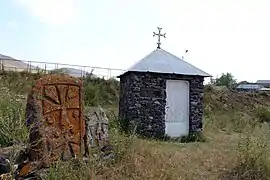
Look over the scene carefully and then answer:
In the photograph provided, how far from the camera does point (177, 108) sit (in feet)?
43.5

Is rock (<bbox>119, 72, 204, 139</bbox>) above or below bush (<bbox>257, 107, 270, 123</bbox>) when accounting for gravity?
above

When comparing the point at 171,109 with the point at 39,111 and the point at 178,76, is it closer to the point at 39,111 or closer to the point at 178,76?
the point at 178,76

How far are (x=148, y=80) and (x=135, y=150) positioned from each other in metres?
4.68

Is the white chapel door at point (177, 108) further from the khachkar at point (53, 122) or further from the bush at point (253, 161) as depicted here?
the khachkar at point (53, 122)

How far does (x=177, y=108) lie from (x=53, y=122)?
260 inches

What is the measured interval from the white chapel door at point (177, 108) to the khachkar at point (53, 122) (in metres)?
5.72

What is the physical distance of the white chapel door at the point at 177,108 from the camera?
13117 mm

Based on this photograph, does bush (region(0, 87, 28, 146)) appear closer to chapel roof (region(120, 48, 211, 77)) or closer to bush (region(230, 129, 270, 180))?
bush (region(230, 129, 270, 180))

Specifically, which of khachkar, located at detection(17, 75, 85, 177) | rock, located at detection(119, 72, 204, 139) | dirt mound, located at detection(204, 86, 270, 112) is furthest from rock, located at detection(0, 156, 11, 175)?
dirt mound, located at detection(204, 86, 270, 112)

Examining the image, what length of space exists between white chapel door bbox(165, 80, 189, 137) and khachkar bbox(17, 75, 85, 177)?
572cm

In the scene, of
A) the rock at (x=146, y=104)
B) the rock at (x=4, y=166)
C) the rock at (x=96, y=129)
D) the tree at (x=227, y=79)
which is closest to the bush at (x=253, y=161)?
the rock at (x=96, y=129)

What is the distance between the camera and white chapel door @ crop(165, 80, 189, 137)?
1312cm

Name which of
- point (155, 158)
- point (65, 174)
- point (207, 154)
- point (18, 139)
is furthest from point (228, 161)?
point (18, 139)

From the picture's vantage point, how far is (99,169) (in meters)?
7.21
